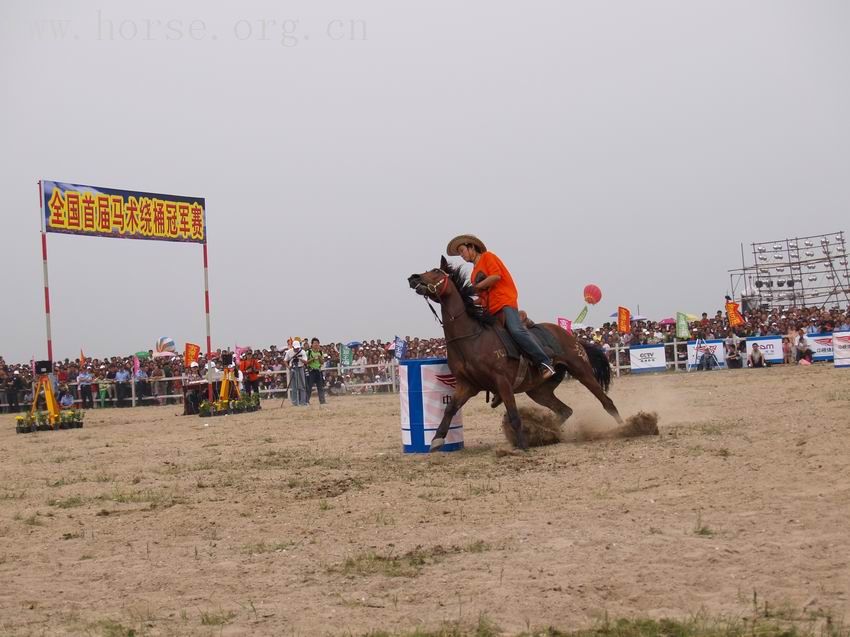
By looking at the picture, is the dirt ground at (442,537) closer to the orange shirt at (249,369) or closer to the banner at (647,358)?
the orange shirt at (249,369)

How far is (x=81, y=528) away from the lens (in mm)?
7941

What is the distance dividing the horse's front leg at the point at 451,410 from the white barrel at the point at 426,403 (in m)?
0.39

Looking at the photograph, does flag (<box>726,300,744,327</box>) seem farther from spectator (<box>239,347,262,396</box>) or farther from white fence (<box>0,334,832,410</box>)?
spectator (<box>239,347,262,396</box>)

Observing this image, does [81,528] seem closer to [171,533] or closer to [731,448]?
[171,533]

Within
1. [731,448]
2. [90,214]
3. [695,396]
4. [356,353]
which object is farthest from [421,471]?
[356,353]

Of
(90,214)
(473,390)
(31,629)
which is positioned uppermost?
(90,214)

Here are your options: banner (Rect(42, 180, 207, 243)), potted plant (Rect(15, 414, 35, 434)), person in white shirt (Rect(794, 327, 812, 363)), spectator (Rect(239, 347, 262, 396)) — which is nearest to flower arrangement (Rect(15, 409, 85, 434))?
potted plant (Rect(15, 414, 35, 434))

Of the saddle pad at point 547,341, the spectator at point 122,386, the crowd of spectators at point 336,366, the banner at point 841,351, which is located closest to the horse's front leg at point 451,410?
the saddle pad at point 547,341

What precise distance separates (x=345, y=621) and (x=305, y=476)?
18.3ft

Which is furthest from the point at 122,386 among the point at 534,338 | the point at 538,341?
the point at 534,338

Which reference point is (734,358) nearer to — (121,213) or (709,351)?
(709,351)

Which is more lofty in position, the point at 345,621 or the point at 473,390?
the point at 473,390

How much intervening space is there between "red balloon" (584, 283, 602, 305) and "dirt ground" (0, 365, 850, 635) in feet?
103

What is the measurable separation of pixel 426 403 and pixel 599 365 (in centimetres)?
271
